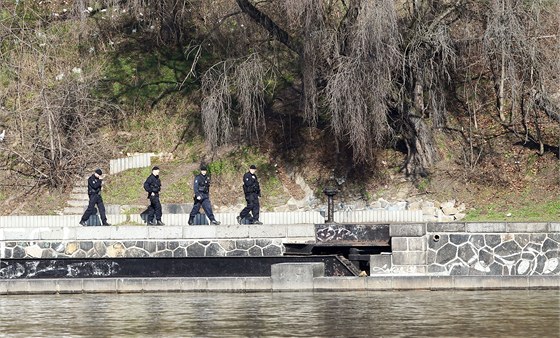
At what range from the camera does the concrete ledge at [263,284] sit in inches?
993

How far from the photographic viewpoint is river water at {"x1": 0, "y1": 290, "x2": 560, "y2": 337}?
19.8 m

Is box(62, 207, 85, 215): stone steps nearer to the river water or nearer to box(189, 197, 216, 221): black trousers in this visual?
box(189, 197, 216, 221): black trousers

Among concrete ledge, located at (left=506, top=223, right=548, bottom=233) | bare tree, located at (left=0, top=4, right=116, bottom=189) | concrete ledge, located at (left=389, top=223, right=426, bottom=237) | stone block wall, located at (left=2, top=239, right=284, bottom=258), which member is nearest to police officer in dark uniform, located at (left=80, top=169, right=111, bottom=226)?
stone block wall, located at (left=2, top=239, right=284, bottom=258)

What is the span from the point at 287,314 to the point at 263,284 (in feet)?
12.3

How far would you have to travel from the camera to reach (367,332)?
64.5 feet

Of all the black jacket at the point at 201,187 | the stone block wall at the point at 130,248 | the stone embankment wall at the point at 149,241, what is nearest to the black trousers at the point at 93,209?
the stone embankment wall at the point at 149,241

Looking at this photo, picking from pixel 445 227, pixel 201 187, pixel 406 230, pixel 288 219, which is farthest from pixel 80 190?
pixel 445 227

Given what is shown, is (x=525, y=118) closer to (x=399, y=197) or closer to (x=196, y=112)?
(x=399, y=197)

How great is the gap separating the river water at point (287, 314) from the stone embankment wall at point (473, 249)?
2170mm

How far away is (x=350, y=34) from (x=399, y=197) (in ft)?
14.1

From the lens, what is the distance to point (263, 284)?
25547 millimetres

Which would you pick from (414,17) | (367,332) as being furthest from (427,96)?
(367,332)

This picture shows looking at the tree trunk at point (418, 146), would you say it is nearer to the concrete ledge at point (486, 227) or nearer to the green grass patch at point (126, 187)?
the green grass patch at point (126, 187)

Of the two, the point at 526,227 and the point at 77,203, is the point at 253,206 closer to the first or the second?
the point at 526,227
